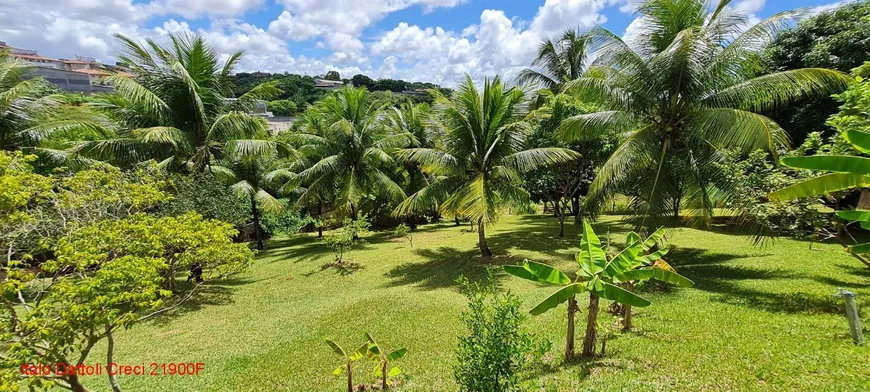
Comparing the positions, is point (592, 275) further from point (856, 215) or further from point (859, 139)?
point (859, 139)

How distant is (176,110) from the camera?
11344 millimetres

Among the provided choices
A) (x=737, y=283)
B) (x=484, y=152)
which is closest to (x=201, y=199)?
(x=484, y=152)

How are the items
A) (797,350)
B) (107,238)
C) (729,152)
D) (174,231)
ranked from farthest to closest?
(729,152)
(174,231)
(797,350)
(107,238)

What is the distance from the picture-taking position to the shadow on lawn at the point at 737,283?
21.7ft

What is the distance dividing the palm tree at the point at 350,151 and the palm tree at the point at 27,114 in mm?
7668

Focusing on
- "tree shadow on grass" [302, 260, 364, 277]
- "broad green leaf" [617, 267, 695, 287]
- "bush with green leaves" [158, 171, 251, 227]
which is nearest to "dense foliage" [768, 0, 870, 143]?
"broad green leaf" [617, 267, 695, 287]

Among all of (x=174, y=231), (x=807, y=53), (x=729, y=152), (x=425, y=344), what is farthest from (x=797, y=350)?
(x=807, y=53)

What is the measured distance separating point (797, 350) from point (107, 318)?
26.1ft

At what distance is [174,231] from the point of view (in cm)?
524

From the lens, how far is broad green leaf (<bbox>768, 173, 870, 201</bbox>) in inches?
113

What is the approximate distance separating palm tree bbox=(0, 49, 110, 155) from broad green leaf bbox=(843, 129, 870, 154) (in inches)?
577

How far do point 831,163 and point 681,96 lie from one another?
7278 mm

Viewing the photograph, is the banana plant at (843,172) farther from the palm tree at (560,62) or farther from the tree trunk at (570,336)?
the palm tree at (560,62)

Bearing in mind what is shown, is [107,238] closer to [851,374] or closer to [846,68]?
[851,374]
